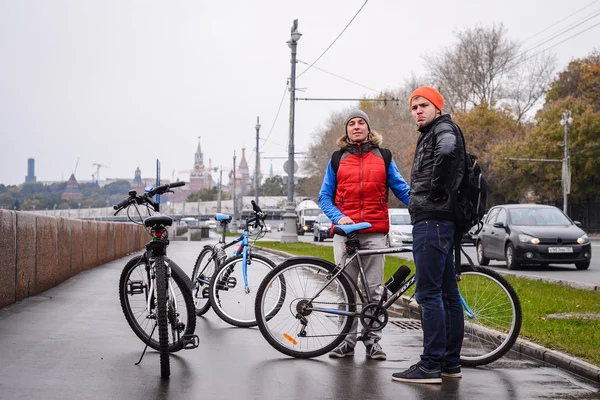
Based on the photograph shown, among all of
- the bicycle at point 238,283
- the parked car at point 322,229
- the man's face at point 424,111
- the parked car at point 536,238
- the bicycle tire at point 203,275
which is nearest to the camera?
the man's face at point 424,111

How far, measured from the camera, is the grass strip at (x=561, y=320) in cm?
697

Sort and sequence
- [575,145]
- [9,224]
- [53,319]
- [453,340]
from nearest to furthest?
[453,340] → [53,319] → [9,224] → [575,145]

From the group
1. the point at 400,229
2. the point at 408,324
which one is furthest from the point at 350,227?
the point at 400,229

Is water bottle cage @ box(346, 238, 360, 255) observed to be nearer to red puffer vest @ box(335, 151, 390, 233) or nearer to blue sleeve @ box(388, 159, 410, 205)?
red puffer vest @ box(335, 151, 390, 233)

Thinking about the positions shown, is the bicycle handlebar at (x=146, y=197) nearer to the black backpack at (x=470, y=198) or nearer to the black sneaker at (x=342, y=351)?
the black sneaker at (x=342, y=351)

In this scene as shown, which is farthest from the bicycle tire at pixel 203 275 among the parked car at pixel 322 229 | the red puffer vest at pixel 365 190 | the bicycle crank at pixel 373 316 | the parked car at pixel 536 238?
the parked car at pixel 322 229

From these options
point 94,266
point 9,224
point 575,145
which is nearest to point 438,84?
point 575,145

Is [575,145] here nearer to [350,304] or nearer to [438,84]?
[438,84]

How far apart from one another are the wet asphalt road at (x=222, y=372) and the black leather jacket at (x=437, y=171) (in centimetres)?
118

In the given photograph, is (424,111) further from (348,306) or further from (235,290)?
(235,290)

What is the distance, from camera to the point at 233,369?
6.16 metres

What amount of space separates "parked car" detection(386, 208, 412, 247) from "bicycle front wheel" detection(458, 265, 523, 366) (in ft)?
70.5

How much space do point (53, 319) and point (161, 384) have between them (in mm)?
3480

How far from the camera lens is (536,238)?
17.8 m
